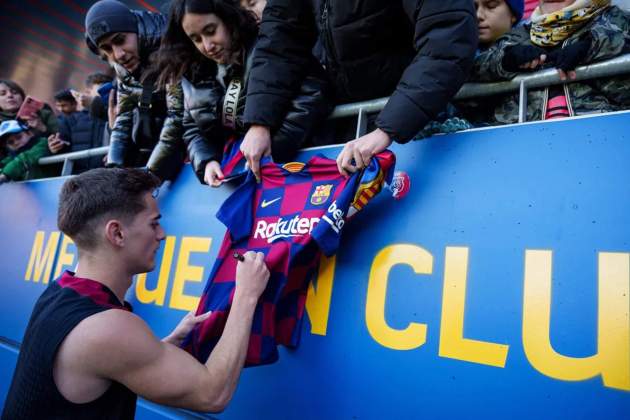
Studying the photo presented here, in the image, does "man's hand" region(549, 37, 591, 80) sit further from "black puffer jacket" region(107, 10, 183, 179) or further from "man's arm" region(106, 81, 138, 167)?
"man's arm" region(106, 81, 138, 167)

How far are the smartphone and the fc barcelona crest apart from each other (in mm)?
3859

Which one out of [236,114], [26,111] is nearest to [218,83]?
[236,114]

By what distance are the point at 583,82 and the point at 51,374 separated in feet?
5.80

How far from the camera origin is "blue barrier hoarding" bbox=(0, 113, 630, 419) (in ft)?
3.66

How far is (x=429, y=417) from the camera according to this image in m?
1.25

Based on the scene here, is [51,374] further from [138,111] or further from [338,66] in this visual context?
[138,111]

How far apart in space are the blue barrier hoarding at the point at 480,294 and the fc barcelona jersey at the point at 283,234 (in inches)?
4.5

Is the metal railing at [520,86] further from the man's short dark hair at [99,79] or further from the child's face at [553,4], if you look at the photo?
the man's short dark hair at [99,79]

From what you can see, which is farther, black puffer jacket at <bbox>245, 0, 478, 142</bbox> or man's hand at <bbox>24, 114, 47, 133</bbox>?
man's hand at <bbox>24, 114, 47, 133</bbox>

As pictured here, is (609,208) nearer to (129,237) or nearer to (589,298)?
(589,298)

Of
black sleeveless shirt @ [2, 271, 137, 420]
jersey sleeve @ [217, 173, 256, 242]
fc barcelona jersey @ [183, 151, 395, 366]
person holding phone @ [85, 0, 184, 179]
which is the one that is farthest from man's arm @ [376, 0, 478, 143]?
person holding phone @ [85, 0, 184, 179]

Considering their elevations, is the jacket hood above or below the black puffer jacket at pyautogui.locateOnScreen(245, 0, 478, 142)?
above

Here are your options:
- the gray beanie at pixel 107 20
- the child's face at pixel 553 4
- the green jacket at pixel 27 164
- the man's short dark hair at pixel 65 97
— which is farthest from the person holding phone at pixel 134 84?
the man's short dark hair at pixel 65 97

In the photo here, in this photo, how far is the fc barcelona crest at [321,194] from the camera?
1510mm
